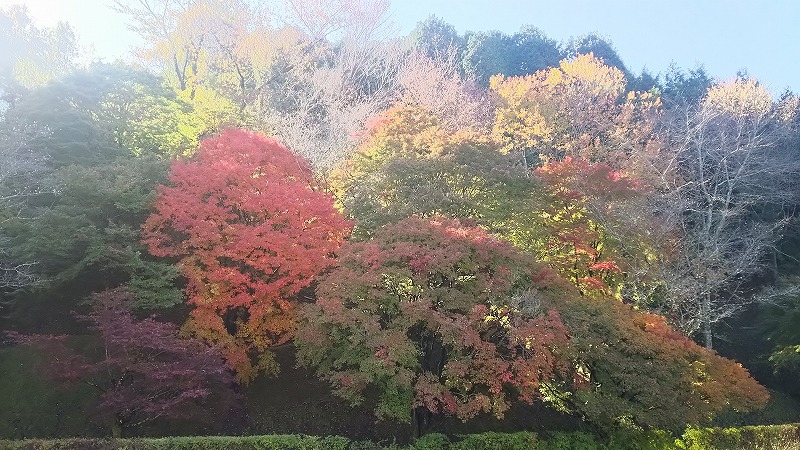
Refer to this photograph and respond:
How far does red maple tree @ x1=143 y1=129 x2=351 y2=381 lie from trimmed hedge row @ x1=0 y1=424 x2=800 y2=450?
2703 millimetres

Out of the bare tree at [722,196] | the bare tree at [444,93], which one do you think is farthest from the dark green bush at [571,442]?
the bare tree at [444,93]

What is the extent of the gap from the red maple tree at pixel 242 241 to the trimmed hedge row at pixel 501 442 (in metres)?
2.70

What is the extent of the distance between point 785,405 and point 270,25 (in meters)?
29.8

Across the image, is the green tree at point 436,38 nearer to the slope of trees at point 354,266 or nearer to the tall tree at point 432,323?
the slope of trees at point 354,266

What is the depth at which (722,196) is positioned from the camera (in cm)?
2372

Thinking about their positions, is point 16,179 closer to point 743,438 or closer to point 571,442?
point 571,442

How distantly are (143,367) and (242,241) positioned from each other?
11.7 feet

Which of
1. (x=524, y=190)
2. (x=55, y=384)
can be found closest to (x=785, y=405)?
(x=524, y=190)

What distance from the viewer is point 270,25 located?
2948 cm

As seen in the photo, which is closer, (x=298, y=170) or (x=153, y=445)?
(x=153, y=445)

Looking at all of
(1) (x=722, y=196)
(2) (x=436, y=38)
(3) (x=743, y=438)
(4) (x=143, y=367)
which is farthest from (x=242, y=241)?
(2) (x=436, y=38)

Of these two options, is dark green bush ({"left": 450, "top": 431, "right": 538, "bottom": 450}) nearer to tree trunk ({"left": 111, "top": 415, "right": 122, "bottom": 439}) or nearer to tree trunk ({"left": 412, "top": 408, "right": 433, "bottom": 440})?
tree trunk ({"left": 412, "top": 408, "right": 433, "bottom": 440})

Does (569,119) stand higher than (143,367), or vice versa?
(569,119)

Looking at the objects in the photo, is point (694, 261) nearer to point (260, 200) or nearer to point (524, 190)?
point (524, 190)
